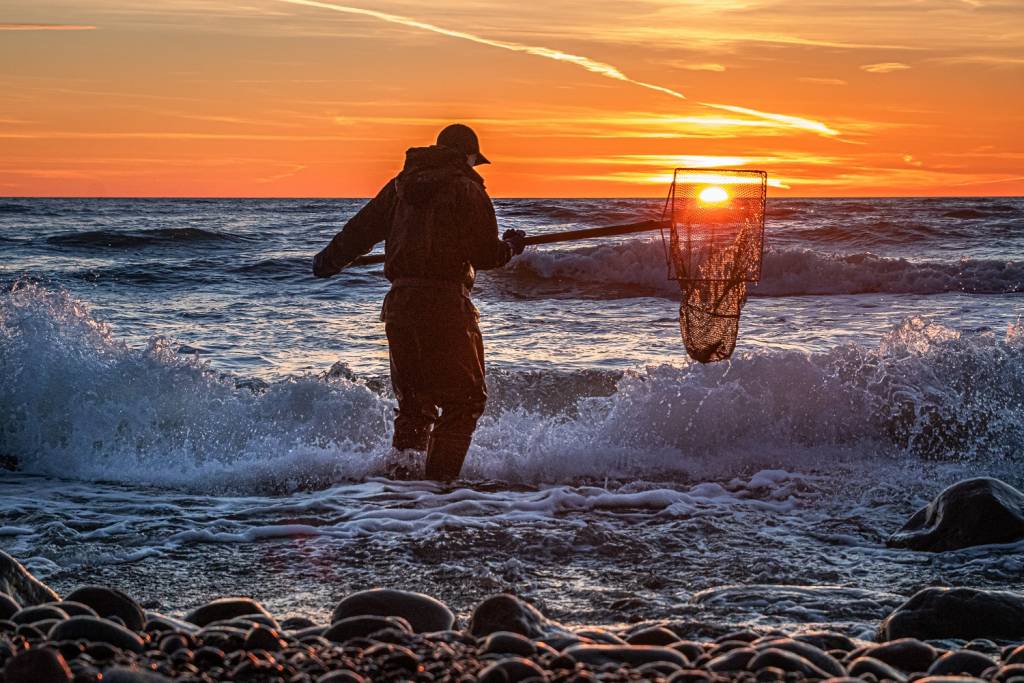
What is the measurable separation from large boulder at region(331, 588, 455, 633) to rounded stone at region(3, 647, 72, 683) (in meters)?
1.26

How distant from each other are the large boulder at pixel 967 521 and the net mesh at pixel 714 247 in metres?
1.46

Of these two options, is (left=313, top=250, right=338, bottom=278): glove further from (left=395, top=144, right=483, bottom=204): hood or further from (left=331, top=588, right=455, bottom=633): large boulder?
(left=331, top=588, right=455, bottom=633): large boulder

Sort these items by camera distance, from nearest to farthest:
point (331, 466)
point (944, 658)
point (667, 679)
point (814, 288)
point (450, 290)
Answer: point (667, 679) < point (944, 658) < point (450, 290) < point (331, 466) < point (814, 288)

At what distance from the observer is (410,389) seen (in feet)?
22.2

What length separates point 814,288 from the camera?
20.1m

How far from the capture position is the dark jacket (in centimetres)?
644

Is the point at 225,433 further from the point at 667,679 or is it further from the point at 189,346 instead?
the point at 667,679

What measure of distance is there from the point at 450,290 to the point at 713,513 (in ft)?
6.91

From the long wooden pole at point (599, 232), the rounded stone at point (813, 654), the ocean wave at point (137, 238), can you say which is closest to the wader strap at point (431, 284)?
the long wooden pole at point (599, 232)

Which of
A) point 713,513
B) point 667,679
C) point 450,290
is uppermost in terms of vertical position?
point 450,290

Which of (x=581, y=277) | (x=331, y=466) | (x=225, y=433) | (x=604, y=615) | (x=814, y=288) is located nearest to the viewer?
(x=604, y=615)

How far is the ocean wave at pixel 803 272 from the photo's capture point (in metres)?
20.4

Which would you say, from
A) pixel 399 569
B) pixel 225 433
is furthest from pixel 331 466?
pixel 399 569

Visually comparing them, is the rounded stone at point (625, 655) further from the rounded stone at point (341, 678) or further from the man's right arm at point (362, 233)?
the man's right arm at point (362, 233)
